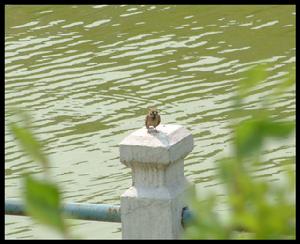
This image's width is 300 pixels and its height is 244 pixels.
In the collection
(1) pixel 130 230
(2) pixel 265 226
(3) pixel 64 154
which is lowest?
(3) pixel 64 154

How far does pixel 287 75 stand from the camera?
2.68 feet

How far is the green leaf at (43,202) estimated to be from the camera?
0.79 m

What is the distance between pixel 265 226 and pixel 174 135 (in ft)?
9.19

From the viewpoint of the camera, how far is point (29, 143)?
807 millimetres

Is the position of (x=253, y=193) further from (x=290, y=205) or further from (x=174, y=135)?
(x=174, y=135)

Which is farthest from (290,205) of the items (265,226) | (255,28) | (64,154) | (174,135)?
(255,28)

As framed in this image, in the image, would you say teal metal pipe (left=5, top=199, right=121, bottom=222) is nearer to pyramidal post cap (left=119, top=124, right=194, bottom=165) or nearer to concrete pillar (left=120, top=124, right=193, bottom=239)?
concrete pillar (left=120, top=124, right=193, bottom=239)

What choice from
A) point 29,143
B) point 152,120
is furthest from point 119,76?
point 29,143

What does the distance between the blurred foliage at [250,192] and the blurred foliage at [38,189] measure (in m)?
0.10

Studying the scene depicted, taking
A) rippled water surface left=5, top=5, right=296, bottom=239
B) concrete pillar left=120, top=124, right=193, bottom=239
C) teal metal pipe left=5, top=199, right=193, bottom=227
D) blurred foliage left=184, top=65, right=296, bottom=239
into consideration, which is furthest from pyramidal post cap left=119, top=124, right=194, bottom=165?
rippled water surface left=5, top=5, right=296, bottom=239

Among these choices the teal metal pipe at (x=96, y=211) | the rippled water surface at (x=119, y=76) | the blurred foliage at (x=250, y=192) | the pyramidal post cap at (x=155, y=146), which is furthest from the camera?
the rippled water surface at (x=119, y=76)

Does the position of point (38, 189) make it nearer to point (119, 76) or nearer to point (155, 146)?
point (155, 146)

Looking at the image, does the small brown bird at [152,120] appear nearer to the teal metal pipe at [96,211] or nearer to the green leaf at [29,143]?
the teal metal pipe at [96,211]

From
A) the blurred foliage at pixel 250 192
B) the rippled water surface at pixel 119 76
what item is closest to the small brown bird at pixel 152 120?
the blurred foliage at pixel 250 192
